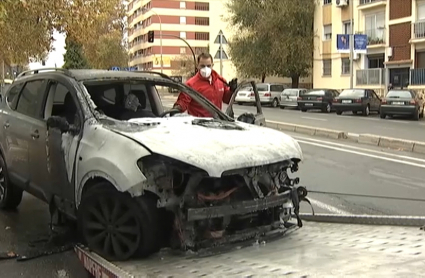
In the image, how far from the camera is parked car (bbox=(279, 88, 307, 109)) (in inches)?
1350

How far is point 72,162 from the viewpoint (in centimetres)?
464

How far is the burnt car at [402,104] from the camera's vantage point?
25.1m

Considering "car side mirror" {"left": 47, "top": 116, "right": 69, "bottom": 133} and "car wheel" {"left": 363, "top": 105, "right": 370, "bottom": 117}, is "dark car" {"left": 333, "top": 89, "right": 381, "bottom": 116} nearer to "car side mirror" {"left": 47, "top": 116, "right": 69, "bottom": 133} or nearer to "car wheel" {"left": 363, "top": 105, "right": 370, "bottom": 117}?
"car wheel" {"left": 363, "top": 105, "right": 370, "bottom": 117}

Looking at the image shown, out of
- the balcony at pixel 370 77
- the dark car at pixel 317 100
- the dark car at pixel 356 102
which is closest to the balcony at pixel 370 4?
the balcony at pixel 370 77

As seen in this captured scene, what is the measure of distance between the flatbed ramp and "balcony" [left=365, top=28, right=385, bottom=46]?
3489 cm

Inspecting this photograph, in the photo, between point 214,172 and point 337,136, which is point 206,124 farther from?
point 337,136

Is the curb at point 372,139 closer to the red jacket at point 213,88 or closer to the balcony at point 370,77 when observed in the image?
the red jacket at point 213,88

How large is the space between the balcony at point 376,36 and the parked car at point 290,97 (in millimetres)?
7299

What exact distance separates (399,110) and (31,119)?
74.5ft

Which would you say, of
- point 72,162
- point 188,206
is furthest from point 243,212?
point 72,162

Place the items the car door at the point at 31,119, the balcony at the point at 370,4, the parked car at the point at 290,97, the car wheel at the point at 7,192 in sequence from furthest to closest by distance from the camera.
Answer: the balcony at the point at 370,4 < the parked car at the point at 290,97 < the car wheel at the point at 7,192 < the car door at the point at 31,119

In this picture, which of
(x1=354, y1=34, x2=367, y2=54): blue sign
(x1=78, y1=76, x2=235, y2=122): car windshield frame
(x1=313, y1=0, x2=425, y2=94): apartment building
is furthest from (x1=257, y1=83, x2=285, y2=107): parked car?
(x1=78, y1=76, x2=235, y2=122): car windshield frame

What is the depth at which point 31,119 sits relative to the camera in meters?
5.61

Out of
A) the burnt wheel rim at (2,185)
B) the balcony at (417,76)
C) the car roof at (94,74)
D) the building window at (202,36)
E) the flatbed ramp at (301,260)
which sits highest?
the building window at (202,36)
